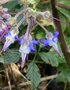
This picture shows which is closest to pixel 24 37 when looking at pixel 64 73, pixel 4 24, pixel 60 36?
pixel 4 24

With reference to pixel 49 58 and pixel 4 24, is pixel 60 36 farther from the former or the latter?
pixel 4 24

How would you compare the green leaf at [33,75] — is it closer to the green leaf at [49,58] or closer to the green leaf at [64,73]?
the green leaf at [49,58]

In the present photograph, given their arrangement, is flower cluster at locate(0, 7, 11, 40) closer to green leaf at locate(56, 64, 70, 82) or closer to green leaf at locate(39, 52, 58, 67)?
green leaf at locate(39, 52, 58, 67)

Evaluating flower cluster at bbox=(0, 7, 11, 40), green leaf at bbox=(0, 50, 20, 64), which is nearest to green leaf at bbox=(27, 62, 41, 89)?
green leaf at bbox=(0, 50, 20, 64)

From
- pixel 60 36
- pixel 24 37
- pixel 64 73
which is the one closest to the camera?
pixel 24 37

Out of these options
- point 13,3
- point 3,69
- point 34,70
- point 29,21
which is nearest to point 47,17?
point 29,21

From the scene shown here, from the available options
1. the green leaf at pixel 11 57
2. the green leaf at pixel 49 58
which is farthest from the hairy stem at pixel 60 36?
the green leaf at pixel 11 57

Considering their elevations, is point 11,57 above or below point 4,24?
below

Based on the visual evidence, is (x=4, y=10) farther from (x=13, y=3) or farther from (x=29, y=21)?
(x=13, y=3)
